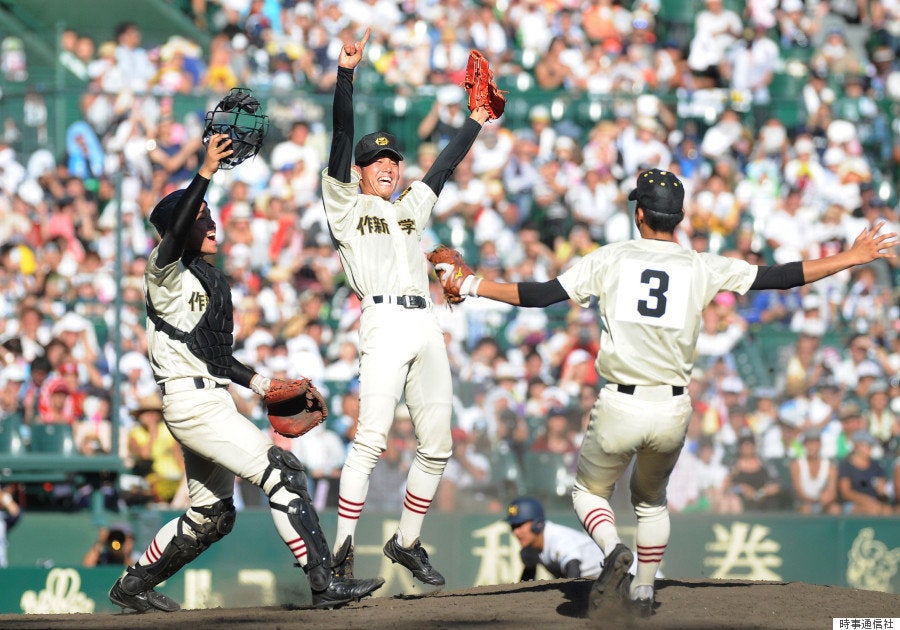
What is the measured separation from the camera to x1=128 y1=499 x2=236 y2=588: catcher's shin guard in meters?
7.09

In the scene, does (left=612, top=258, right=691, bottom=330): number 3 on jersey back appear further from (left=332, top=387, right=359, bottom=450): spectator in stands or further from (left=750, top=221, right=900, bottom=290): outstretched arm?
(left=332, top=387, right=359, bottom=450): spectator in stands

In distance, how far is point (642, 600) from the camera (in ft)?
21.5

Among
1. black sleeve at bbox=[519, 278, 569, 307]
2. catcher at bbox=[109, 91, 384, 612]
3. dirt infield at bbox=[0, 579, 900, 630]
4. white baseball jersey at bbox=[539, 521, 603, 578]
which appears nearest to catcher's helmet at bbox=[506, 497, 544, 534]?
white baseball jersey at bbox=[539, 521, 603, 578]

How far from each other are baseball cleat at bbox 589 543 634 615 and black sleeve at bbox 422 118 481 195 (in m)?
2.22

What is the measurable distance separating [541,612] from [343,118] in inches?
105

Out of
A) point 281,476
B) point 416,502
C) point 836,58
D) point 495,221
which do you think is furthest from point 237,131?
point 836,58

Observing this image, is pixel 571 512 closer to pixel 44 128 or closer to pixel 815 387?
pixel 815 387

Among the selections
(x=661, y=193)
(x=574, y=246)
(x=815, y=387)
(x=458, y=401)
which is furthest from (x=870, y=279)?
(x=661, y=193)

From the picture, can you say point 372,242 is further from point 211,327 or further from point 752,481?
point 752,481

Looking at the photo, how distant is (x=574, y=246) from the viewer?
13.2 m

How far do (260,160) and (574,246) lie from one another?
10.5ft

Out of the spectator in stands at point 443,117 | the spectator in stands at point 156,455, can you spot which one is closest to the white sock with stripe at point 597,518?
the spectator in stands at point 156,455

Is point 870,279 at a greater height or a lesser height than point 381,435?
greater

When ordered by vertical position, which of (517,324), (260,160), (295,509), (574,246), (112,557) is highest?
(260,160)
